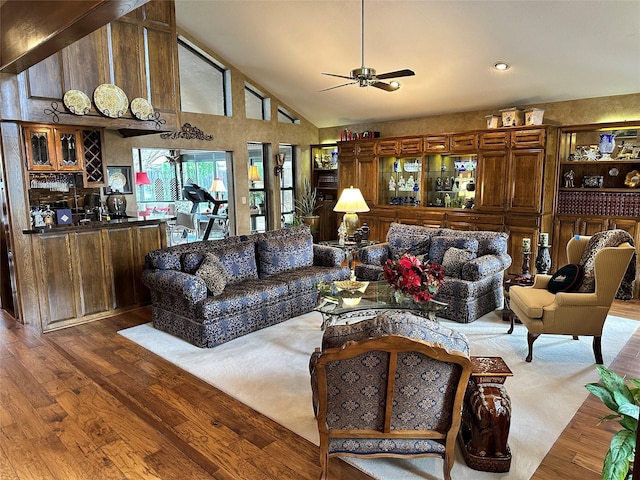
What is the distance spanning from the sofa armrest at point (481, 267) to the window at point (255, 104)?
515 centimetres

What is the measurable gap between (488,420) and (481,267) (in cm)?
263

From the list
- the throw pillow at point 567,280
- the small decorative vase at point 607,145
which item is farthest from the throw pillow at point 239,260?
the small decorative vase at point 607,145

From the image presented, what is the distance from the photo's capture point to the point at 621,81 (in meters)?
5.61

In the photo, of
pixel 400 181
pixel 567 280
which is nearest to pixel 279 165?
pixel 400 181

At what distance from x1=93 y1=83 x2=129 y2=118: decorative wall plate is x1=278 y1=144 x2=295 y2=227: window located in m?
4.32

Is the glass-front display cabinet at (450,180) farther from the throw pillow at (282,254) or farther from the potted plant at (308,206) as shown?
the throw pillow at (282,254)

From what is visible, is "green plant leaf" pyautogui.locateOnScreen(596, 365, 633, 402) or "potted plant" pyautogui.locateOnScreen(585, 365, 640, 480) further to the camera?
"green plant leaf" pyautogui.locateOnScreen(596, 365, 633, 402)

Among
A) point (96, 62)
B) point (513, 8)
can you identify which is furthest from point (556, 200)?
point (96, 62)

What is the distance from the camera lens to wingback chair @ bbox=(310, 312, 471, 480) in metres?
1.94

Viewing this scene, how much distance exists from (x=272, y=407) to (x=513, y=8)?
15.2 ft

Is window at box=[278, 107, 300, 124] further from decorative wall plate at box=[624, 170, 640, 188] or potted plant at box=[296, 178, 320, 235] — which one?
decorative wall plate at box=[624, 170, 640, 188]

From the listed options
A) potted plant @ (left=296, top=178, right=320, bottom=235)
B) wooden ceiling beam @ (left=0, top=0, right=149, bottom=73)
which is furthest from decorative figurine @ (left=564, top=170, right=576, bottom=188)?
wooden ceiling beam @ (left=0, top=0, right=149, bottom=73)

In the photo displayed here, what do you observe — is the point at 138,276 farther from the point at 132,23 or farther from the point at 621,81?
the point at 621,81

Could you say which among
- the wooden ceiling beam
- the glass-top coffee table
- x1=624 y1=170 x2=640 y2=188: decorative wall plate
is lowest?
the glass-top coffee table
